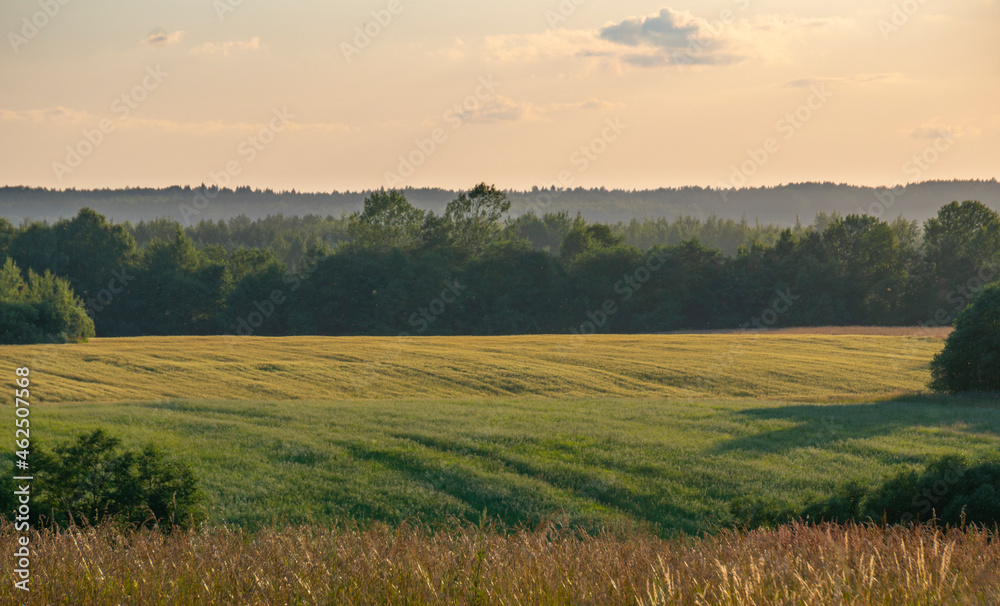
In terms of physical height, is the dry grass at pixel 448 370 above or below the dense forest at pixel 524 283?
below

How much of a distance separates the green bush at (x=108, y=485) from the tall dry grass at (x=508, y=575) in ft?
16.2

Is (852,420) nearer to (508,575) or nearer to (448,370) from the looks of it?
(448,370)

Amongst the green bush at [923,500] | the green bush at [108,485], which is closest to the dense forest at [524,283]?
the green bush at [108,485]

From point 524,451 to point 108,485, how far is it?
34.7 feet

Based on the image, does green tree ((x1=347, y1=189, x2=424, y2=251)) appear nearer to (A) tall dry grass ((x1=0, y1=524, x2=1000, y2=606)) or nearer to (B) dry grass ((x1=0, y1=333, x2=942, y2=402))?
(B) dry grass ((x1=0, y1=333, x2=942, y2=402))

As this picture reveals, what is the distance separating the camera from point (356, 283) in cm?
8319

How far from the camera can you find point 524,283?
84.0m

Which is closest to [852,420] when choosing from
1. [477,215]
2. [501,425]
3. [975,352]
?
[975,352]

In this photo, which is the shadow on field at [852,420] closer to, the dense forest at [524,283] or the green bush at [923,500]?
the green bush at [923,500]

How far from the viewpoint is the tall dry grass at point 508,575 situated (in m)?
4.07

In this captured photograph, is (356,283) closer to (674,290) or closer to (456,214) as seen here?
(456,214)

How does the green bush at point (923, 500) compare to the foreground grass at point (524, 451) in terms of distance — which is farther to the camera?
the foreground grass at point (524, 451)

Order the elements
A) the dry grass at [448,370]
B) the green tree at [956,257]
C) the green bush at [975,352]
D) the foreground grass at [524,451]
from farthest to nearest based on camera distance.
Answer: the green tree at [956,257], the dry grass at [448,370], the green bush at [975,352], the foreground grass at [524,451]

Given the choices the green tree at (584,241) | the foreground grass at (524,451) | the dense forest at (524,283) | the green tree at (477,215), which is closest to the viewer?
the foreground grass at (524,451)
